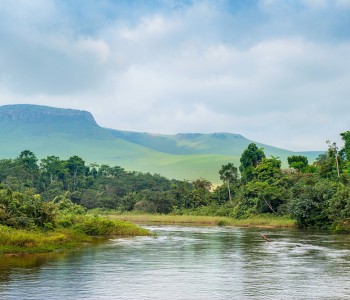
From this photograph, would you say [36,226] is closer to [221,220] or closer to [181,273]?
[181,273]

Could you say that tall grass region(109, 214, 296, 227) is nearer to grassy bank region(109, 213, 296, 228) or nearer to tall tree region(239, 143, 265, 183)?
grassy bank region(109, 213, 296, 228)

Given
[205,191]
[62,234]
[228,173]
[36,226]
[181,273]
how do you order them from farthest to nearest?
[205,191]
[228,173]
[62,234]
[36,226]
[181,273]

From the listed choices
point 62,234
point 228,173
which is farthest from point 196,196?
point 62,234

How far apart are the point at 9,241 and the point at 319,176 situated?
5877 centimetres

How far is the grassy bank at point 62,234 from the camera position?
2936 centimetres

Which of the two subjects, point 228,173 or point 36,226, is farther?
point 228,173

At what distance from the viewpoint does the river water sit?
1892 centimetres

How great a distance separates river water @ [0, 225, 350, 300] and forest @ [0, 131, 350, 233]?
6.71m

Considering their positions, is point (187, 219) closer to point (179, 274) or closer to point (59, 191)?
point (59, 191)

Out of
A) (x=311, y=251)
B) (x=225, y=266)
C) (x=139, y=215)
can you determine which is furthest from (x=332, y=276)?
(x=139, y=215)

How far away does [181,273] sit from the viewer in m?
23.8

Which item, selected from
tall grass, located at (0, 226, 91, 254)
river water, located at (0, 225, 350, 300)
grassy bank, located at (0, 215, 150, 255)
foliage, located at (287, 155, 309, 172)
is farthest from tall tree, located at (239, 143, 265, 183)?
tall grass, located at (0, 226, 91, 254)

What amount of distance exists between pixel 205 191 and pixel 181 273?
75.7 m

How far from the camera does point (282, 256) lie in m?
30.6
